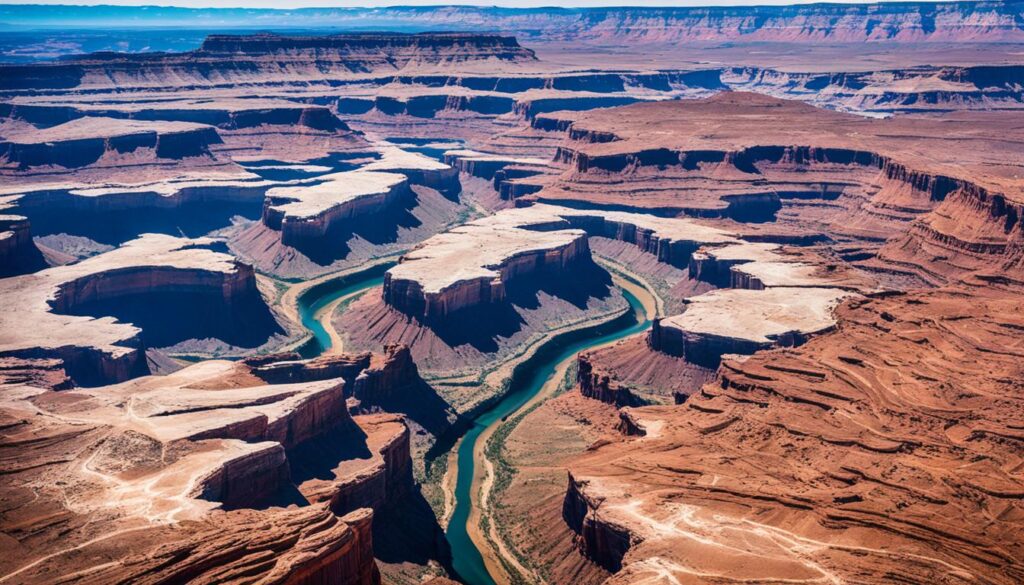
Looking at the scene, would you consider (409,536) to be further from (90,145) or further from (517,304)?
(90,145)

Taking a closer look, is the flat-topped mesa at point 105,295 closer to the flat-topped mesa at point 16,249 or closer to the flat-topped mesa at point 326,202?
the flat-topped mesa at point 16,249

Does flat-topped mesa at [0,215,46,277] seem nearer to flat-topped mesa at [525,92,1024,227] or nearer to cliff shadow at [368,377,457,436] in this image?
cliff shadow at [368,377,457,436]

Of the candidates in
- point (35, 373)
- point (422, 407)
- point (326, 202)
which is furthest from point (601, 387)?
point (326, 202)

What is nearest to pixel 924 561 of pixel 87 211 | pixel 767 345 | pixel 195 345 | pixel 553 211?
pixel 767 345

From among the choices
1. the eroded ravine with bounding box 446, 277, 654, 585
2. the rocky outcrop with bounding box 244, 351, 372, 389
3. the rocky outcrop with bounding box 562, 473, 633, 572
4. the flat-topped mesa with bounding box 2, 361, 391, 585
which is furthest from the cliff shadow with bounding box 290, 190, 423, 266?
the rocky outcrop with bounding box 562, 473, 633, 572

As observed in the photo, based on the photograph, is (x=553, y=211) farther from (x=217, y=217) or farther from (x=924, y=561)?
(x=924, y=561)
